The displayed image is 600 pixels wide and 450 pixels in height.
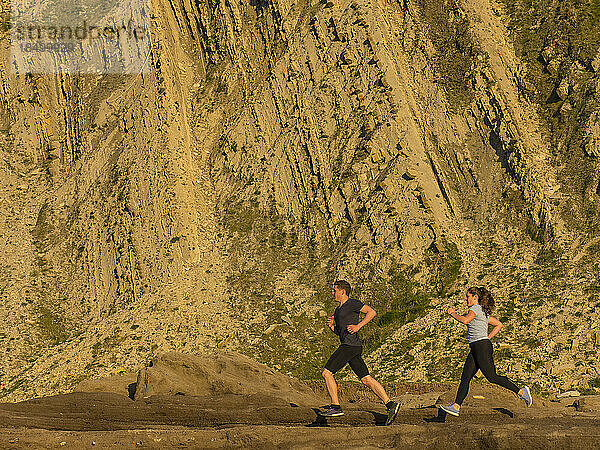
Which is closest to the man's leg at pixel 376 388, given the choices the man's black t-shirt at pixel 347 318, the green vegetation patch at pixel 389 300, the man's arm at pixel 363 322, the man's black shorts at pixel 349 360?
the man's black shorts at pixel 349 360

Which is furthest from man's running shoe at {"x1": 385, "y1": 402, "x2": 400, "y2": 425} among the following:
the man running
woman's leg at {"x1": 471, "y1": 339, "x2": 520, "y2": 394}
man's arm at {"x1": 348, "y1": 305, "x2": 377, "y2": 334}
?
woman's leg at {"x1": 471, "y1": 339, "x2": 520, "y2": 394}

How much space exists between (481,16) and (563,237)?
14502 millimetres

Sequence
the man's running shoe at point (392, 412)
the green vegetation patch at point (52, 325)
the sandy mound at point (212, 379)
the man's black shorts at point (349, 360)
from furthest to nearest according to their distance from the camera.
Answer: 1. the green vegetation patch at point (52, 325)
2. the sandy mound at point (212, 379)
3. the man's black shorts at point (349, 360)
4. the man's running shoe at point (392, 412)

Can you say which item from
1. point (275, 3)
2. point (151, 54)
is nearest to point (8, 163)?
point (151, 54)

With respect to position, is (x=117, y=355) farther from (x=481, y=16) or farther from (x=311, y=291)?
(x=481, y=16)

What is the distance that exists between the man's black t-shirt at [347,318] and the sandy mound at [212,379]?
4875 mm

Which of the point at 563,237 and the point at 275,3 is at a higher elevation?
the point at 275,3

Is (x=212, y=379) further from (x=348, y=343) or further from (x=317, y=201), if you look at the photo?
(x=317, y=201)

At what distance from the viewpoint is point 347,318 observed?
12.0 m

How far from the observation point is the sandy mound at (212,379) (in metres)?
17.6

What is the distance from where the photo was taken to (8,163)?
1783 inches

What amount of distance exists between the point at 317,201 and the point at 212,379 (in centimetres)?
1575

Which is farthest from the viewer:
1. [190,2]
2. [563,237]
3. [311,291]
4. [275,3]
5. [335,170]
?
[190,2]

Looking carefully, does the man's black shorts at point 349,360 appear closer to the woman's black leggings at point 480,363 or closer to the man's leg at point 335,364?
the man's leg at point 335,364
